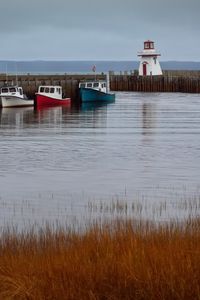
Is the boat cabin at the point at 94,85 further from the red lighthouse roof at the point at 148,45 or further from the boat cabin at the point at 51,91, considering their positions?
the red lighthouse roof at the point at 148,45

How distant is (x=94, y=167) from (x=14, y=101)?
52508 millimetres

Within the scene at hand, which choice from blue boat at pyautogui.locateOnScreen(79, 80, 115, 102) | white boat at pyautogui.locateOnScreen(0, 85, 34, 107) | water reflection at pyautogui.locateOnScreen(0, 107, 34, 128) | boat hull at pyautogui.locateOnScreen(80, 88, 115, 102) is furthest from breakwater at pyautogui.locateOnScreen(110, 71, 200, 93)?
water reflection at pyautogui.locateOnScreen(0, 107, 34, 128)

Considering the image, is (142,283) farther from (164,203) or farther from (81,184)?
(81,184)

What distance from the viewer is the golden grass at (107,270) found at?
10938 millimetres

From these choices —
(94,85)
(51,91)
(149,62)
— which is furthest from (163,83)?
(51,91)

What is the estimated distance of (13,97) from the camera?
81.9 metres

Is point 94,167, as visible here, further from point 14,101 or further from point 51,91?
point 51,91

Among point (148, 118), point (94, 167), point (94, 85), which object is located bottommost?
point (94, 167)

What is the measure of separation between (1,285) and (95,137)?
36092 mm

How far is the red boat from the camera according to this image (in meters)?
85.5

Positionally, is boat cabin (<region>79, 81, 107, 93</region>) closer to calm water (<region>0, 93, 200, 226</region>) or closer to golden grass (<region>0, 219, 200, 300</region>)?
calm water (<region>0, 93, 200, 226</region>)

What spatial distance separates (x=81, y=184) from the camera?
2631cm

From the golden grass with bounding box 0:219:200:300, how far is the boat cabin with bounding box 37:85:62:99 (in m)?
72.9

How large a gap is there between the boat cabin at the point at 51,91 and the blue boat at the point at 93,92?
3535mm
